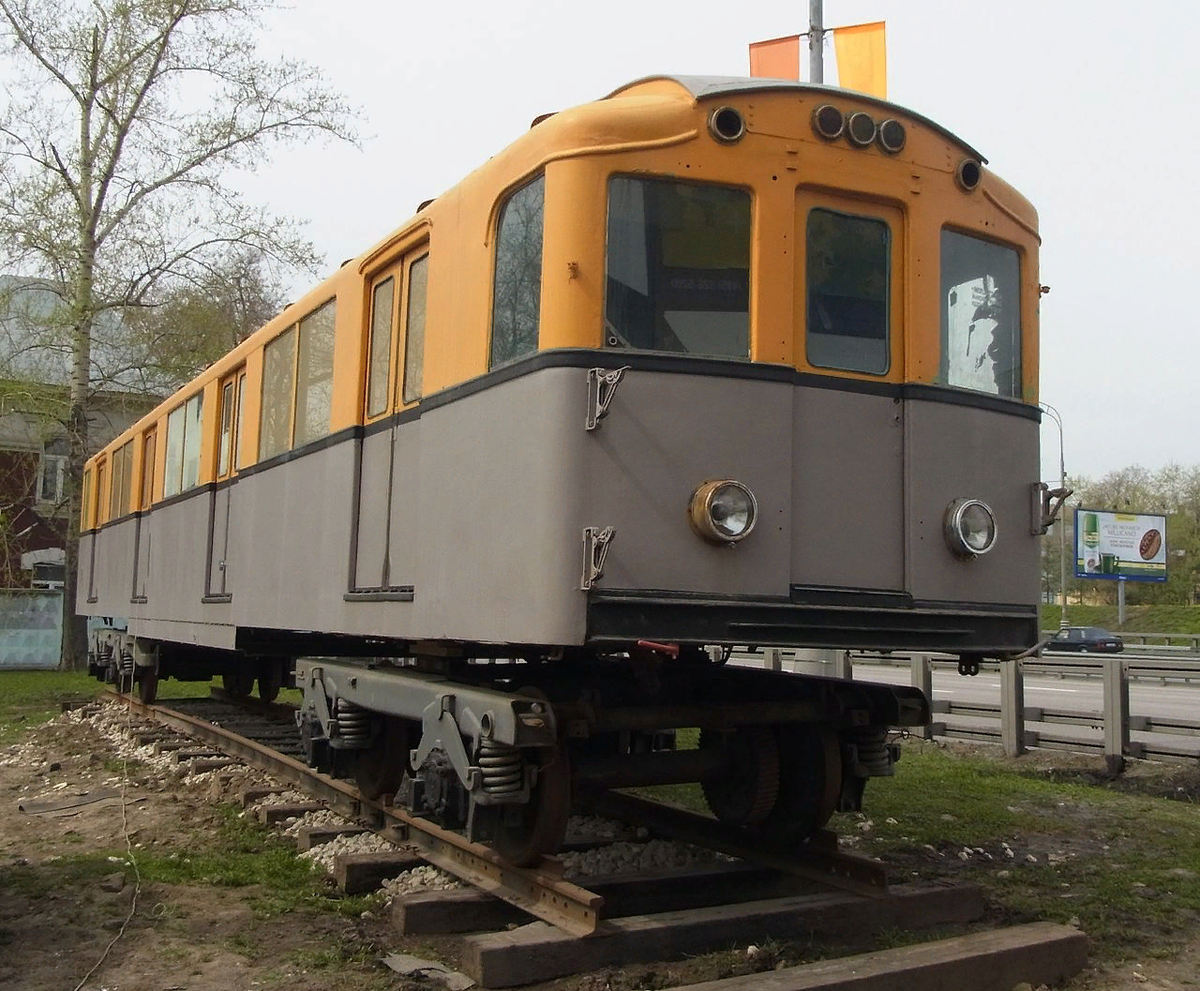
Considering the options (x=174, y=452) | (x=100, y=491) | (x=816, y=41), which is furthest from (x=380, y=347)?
(x=100, y=491)

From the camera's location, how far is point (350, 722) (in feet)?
22.9

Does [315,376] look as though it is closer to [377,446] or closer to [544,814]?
[377,446]

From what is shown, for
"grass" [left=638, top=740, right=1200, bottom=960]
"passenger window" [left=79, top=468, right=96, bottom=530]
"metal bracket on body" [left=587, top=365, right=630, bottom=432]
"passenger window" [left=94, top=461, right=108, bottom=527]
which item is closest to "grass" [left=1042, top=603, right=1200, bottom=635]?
"passenger window" [left=79, top=468, right=96, bottom=530]

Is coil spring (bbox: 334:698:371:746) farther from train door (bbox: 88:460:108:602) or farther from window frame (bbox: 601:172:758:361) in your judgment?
train door (bbox: 88:460:108:602)

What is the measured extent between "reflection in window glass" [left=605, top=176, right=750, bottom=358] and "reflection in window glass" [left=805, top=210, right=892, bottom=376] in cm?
34

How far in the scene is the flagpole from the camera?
12.2m

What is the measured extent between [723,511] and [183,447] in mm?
8192

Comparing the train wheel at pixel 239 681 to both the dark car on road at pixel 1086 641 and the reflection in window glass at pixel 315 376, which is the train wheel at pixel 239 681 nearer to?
the reflection in window glass at pixel 315 376

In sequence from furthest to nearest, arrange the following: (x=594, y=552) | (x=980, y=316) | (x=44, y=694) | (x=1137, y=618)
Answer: (x=1137, y=618) → (x=44, y=694) → (x=980, y=316) → (x=594, y=552)

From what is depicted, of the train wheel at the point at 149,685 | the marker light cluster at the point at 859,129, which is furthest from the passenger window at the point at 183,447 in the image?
the marker light cluster at the point at 859,129

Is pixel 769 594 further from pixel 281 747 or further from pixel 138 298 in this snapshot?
pixel 138 298

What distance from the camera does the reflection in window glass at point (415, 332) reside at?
251 inches

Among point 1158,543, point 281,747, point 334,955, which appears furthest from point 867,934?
point 1158,543

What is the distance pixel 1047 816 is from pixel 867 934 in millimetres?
3647
